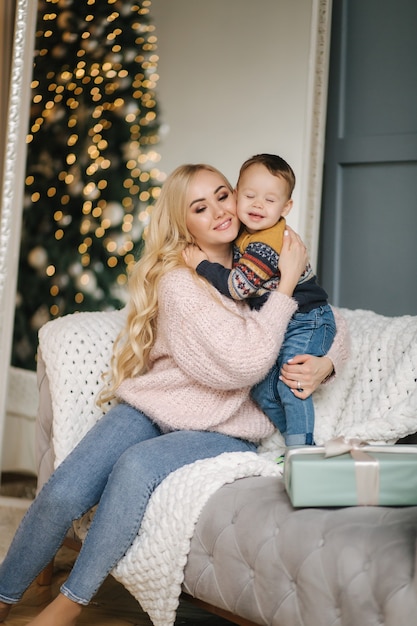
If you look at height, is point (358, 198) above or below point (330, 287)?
above

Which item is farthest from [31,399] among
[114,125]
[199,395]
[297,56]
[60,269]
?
[297,56]

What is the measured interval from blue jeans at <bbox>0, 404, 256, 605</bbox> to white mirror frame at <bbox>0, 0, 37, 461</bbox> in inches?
34.6

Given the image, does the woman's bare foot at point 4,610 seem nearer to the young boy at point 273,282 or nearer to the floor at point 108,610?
the floor at point 108,610

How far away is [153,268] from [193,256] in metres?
0.11

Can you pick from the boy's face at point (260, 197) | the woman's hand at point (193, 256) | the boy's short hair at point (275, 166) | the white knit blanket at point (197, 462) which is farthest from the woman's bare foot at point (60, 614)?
the boy's short hair at point (275, 166)

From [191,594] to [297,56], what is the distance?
1927 mm

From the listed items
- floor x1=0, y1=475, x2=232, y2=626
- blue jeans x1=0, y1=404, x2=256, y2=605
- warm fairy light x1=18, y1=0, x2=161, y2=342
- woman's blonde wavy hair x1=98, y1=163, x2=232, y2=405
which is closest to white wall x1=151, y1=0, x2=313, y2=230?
warm fairy light x1=18, y1=0, x2=161, y2=342

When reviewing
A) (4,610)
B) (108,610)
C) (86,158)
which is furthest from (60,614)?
(86,158)

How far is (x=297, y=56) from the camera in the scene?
286 centimetres

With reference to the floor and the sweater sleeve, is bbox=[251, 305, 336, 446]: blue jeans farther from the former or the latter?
the floor

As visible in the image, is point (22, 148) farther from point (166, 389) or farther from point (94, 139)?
point (166, 389)

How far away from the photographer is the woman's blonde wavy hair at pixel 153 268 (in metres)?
2.11

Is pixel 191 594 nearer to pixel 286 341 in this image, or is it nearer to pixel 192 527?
pixel 192 527

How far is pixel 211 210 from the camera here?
209cm
